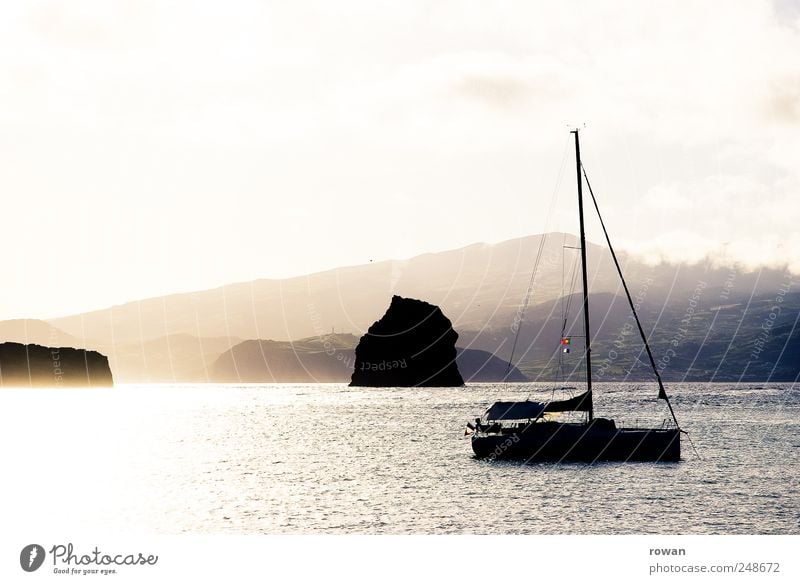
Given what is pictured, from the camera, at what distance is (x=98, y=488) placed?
205 ft

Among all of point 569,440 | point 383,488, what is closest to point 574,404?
point 569,440

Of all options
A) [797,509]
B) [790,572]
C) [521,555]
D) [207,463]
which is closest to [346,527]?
[521,555]

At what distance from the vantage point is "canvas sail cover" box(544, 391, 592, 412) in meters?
66.3

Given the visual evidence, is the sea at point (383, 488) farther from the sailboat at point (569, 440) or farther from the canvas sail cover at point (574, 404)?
the canvas sail cover at point (574, 404)

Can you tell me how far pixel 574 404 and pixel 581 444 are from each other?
10.3ft

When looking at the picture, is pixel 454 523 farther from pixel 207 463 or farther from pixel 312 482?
→ pixel 207 463

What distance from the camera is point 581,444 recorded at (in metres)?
68.3

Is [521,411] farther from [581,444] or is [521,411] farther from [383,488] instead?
[383,488]

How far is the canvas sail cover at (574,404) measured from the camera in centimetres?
6631

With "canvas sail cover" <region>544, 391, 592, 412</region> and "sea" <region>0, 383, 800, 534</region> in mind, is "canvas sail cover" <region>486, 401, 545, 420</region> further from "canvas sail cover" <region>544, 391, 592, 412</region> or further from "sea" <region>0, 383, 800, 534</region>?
"sea" <region>0, 383, 800, 534</region>

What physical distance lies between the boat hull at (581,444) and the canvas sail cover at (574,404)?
76.8 inches

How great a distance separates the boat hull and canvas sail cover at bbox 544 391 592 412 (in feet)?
6.40

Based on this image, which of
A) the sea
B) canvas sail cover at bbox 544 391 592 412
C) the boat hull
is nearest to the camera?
the sea

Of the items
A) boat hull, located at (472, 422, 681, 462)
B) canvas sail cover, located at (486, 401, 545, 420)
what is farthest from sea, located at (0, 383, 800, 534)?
canvas sail cover, located at (486, 401, 545, 420)
